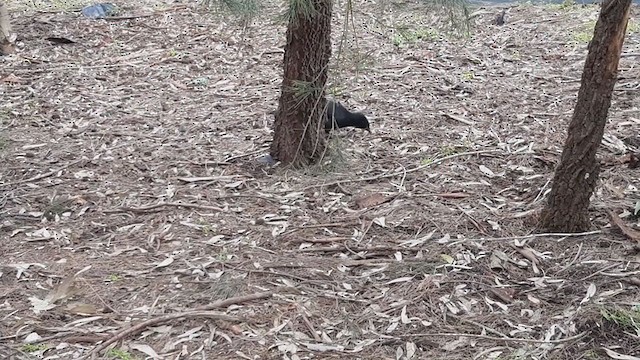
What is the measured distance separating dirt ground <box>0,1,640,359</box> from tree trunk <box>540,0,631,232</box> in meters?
0.11

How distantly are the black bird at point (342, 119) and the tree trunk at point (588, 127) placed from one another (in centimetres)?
139

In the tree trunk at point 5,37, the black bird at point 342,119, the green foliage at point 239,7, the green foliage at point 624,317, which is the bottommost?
the green foliage at point 624,317

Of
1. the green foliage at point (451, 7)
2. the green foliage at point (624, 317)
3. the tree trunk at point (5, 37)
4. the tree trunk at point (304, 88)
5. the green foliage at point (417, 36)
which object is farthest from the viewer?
the green foliage at point (417, 36)

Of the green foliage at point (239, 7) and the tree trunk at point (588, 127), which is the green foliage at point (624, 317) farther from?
the green foliage at point (239, 7)

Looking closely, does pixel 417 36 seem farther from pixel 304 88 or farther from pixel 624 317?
pixel 624 317

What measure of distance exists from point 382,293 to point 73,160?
2.10 metres

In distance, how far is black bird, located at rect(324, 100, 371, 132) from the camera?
12.7ft

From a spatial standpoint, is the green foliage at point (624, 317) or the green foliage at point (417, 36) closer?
the green foliage at point (624, 317)

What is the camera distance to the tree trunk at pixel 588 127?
2580 mm

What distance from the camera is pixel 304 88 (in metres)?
3.48

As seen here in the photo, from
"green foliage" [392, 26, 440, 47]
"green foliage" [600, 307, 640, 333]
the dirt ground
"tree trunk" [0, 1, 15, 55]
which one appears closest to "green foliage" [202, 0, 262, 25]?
the dirt ground

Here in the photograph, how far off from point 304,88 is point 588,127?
1.38m

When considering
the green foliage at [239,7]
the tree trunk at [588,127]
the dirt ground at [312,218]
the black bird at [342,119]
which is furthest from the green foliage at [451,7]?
the black bird at [342,119]

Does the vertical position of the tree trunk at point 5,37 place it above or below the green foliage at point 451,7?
below
